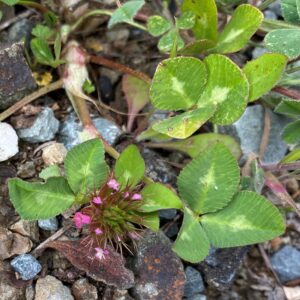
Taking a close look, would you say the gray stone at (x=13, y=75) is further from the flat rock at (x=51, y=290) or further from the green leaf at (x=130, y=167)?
the flat rock at (x=51, y=290)

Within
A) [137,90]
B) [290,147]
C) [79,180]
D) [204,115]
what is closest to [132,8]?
[137,90]

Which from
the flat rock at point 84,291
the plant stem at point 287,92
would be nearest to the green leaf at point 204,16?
the plant stem at point 287,92

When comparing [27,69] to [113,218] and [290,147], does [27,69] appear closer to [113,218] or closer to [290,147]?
[113,218]

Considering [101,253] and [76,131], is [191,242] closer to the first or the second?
[101,253]

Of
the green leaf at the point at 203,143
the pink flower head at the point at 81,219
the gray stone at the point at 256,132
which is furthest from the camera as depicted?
the gray stone at the point at 256,132

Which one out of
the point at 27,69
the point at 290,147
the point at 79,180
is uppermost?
the point at 27,69

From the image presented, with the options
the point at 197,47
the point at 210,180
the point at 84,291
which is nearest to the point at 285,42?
the point at 197,47
